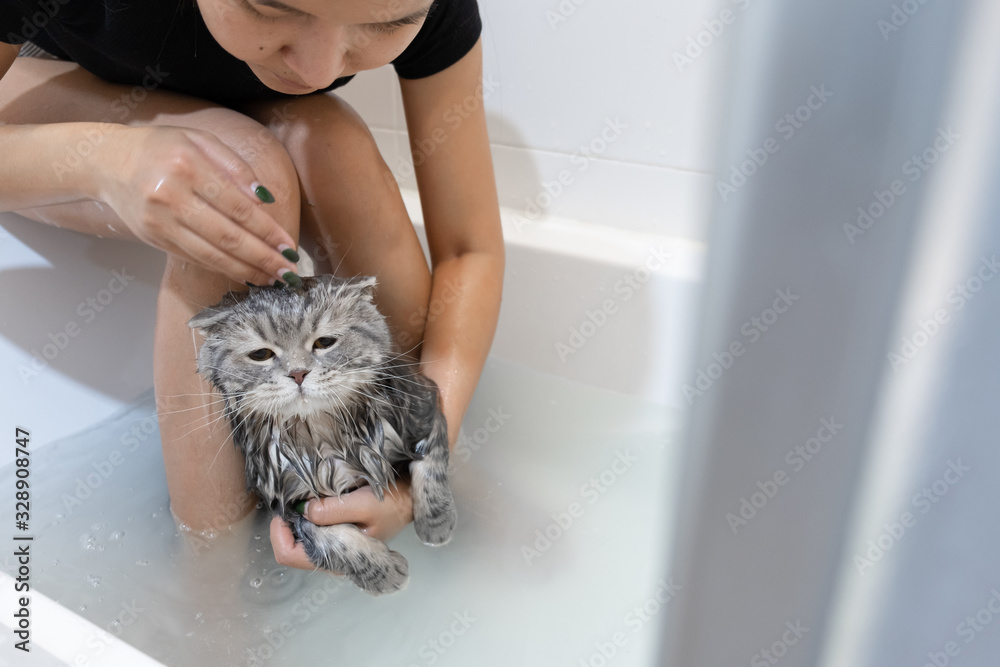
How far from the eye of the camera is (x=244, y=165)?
814mm

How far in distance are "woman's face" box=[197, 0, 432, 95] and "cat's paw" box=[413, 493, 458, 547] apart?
56 centimetres

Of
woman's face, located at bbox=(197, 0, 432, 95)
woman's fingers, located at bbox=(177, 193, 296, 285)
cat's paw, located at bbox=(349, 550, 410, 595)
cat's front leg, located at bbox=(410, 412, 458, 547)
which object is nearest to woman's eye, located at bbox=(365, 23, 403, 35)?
woman's face, located at bbox=(197, 0, 432, 95)

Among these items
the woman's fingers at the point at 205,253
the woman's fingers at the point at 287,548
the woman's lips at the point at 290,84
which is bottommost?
the woman's fingers at the point at 287,548

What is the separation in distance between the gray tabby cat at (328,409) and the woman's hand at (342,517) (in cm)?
1

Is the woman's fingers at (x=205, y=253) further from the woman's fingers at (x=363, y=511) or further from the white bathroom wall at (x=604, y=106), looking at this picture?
the white bathroom wall at (x=604, y=106)

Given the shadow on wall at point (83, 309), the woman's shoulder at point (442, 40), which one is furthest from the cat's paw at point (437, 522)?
the shadow on wall at point (83, 309)

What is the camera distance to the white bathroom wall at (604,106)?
4.58 ft

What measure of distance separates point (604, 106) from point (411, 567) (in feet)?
3.29

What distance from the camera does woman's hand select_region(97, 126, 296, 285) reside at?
711mm

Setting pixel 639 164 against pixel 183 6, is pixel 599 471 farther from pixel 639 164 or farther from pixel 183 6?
pixel 183 6

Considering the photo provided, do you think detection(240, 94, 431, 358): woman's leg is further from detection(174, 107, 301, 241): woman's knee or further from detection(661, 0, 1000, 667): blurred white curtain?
detection(661, 0, 1000, 667): blurred white curtain

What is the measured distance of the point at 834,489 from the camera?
8.7 inches

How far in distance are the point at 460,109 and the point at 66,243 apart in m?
0.76

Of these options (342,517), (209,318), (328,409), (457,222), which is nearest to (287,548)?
(342,517)
